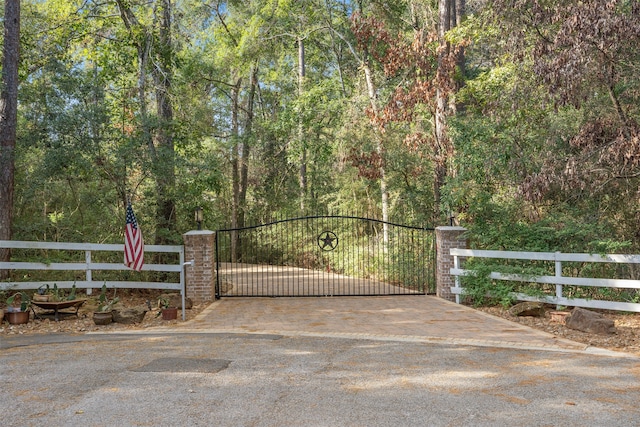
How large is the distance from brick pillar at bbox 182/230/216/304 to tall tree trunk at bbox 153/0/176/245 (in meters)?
1.21

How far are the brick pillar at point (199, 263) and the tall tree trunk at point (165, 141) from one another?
3.98 feet

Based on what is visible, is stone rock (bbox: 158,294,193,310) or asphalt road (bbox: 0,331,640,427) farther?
stone rock (bbox: 158,294,193,310)

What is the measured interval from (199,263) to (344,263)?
8.51 meters

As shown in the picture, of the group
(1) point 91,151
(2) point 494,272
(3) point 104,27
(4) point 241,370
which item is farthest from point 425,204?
(4) point 241,370

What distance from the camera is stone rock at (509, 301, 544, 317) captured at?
10172 mm

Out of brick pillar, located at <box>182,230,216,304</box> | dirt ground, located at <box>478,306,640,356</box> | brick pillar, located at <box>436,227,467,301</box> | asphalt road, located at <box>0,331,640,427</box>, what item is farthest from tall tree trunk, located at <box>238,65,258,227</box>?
asphalt road, located at <box>0,331,640,427</box>

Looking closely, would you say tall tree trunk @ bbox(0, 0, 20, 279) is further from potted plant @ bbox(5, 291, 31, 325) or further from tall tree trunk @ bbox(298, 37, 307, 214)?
tall tree trunk @ bbox(298, 37, 307, 214)

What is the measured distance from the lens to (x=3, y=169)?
1164 centimetres

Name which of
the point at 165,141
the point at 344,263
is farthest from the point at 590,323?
the point at 344,263

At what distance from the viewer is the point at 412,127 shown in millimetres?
16469

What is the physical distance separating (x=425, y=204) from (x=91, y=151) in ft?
30.5

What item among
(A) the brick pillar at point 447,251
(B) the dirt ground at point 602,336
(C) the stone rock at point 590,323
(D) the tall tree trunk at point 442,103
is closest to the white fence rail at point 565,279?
(B) the dirt ground at point 602,336

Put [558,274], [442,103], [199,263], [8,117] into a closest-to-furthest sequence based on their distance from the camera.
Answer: [558,274] < [8,117] < [199,263] < [442,103]

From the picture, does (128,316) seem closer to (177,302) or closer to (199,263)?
(177,302)
